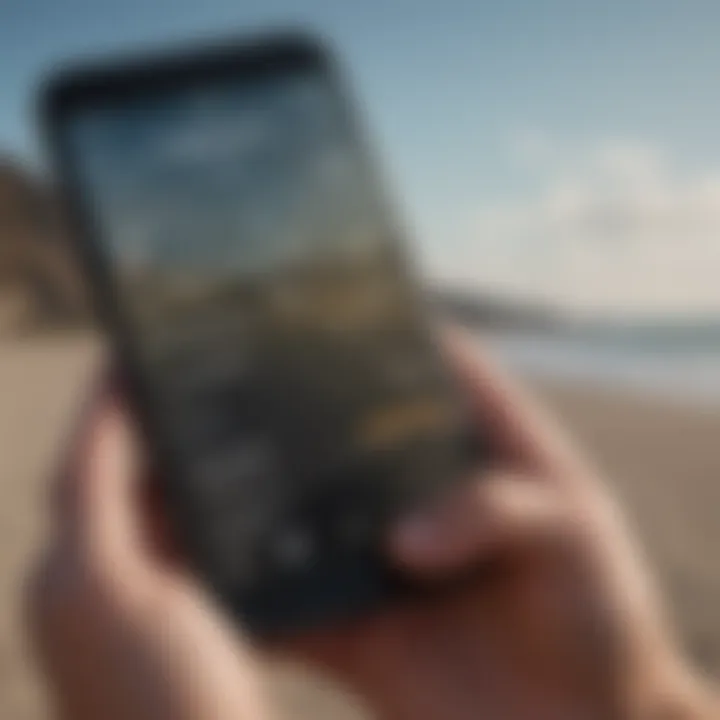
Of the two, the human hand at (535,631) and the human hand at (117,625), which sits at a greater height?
the human hand at (117,625)

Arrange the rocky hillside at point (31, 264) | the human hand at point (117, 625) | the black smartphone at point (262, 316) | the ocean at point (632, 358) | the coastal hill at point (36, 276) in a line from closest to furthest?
the human hand at point (117, 625) < the black smartphone at point (262, 316) < the ocean at point (632, 358) < the coastal hill at point (36, 276) < the rocky hillside at point (31, 264)

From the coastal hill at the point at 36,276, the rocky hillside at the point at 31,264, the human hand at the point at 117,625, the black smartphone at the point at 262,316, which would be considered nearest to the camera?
the human hand at the point at 117,625

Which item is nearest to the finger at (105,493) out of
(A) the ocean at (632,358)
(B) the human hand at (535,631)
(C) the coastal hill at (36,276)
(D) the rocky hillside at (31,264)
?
(B) the human hand at (535,631)

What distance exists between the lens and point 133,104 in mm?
702

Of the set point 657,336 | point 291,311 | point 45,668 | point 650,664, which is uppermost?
point 291,311

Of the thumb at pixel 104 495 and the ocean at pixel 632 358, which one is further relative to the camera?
the ocean at pixel 632 358

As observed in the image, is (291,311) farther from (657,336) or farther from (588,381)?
(657,336)

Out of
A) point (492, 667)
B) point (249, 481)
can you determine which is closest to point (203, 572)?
point (249, 481)

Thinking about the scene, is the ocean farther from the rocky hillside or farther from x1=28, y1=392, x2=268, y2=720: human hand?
the rocky hillside

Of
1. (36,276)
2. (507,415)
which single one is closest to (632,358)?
(507,415)

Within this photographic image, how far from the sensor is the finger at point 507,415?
0.66 meters

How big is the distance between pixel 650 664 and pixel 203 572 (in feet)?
0.77

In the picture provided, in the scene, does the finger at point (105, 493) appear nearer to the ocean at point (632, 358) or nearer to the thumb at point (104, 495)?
the thumb at point (104, 495)

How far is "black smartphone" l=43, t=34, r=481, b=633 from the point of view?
2.17ft
